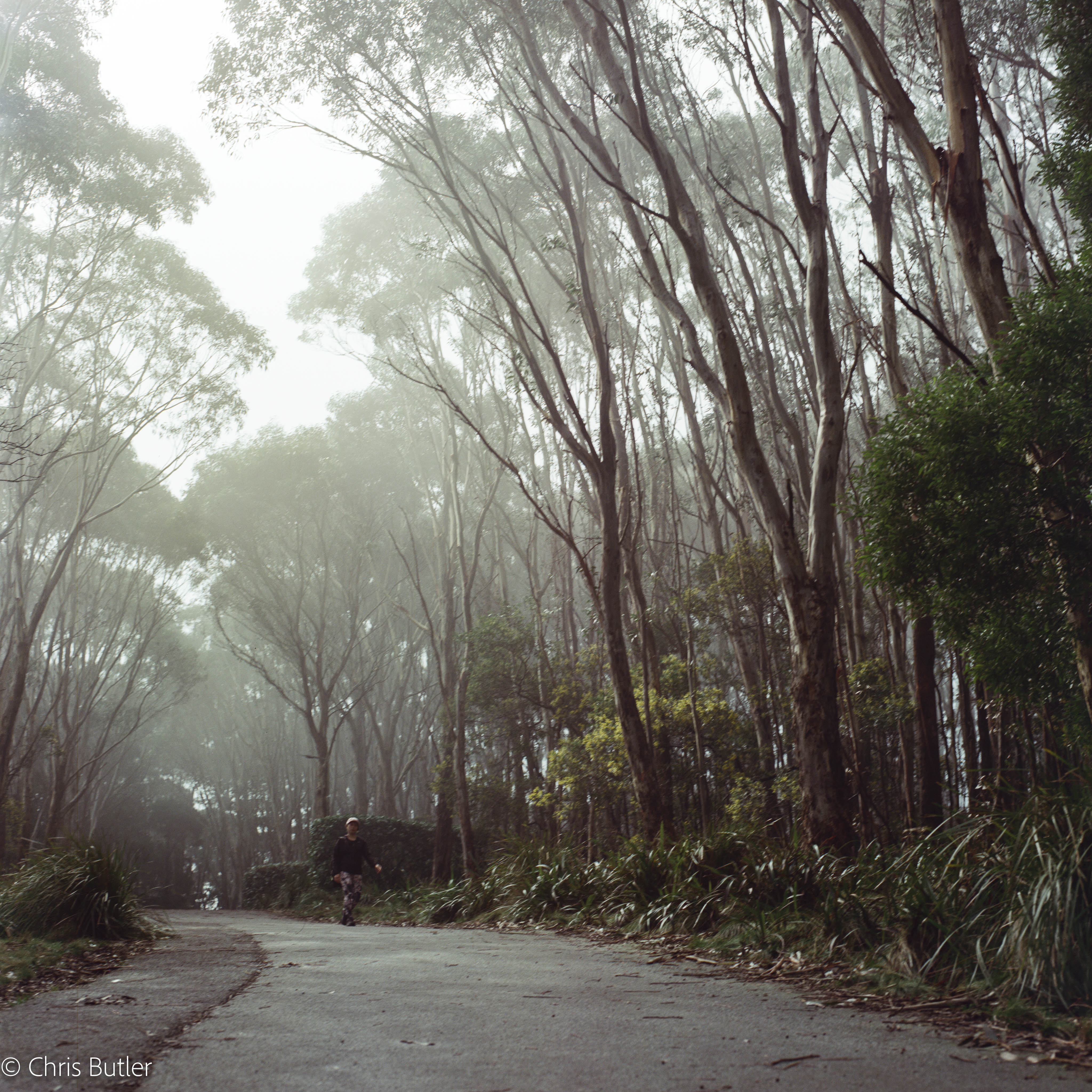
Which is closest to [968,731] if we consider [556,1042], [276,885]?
[556,1042]

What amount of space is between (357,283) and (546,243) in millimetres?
9227

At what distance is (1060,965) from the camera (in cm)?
314

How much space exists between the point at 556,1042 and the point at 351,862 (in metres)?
8.04

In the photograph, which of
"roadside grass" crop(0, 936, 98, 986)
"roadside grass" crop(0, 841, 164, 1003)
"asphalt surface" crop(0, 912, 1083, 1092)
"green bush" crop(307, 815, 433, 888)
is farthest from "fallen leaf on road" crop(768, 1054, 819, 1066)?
"green bush" crop(307, 815, 433, 888)

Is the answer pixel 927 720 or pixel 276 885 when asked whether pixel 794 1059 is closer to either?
pixel 927 720

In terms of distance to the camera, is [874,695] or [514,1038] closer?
[514,1038]

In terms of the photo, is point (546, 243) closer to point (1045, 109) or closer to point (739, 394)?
point (739, 394)

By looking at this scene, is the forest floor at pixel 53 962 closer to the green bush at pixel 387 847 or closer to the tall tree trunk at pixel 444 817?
the tall tree trunk at pixel 444 817

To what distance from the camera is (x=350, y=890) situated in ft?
34.7

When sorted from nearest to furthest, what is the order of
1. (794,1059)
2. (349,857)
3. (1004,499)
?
(794,1059) → (1004,499) → (349,857)

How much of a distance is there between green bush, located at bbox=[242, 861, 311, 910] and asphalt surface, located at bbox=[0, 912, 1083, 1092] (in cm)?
1270

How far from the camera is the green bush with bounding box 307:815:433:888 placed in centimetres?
1591

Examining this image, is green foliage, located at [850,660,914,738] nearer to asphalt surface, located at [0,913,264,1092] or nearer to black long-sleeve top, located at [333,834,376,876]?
black long-sleeve top, located at [333,834,376,876]

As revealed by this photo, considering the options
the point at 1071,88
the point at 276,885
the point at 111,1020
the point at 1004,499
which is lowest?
the point at 276,885
